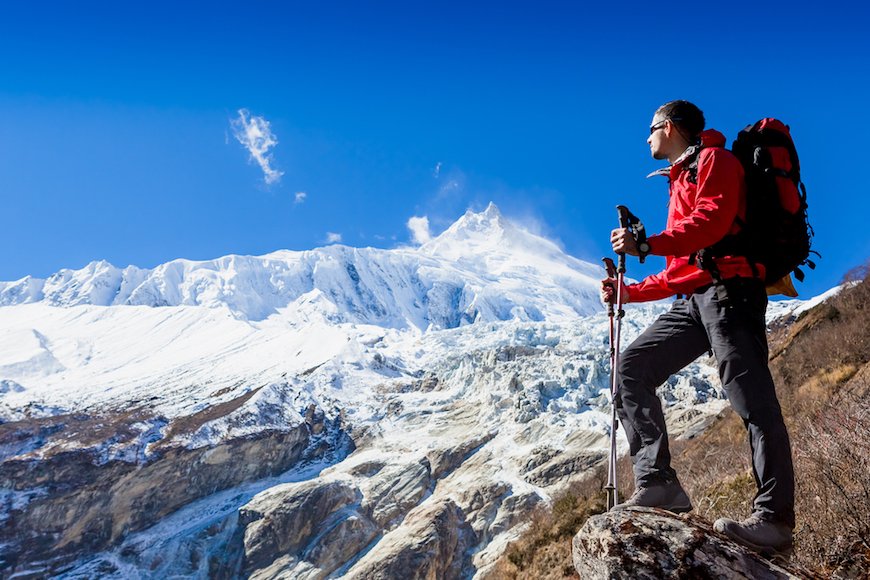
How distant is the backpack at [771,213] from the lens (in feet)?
11.2

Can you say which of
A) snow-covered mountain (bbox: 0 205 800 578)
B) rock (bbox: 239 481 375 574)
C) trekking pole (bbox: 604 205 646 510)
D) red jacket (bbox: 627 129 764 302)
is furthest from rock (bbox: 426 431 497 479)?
red jacket (bbox: 627 129 764 302)

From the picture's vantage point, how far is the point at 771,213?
11.2 feet

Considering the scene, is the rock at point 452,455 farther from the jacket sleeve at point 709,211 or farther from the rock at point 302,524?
the jacket sleeve at point 709,211

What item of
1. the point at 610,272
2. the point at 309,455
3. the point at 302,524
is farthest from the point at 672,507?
the point at 309,455

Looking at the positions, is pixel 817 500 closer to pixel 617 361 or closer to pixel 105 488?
pixel 617 361

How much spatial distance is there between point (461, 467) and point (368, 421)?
1222 inches

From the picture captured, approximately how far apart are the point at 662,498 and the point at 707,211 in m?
1.71

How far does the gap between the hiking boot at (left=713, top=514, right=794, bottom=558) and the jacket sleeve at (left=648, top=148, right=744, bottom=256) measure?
4.94 feet

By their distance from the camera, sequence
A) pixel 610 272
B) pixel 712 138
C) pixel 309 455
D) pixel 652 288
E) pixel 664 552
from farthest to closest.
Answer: pixel 309 455
pixel 610 272
pixel 652 288
pixel 712 138
pixel 664 552

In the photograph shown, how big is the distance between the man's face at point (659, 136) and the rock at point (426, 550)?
186 ft

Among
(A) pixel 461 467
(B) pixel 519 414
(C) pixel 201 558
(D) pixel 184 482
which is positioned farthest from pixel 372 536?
(D) pixel 184 482

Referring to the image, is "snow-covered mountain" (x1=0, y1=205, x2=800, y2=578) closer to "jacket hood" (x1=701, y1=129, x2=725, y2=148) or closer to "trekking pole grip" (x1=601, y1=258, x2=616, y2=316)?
"trekking pole grip" (x1=601, y1=258, x2=616, y2=316)

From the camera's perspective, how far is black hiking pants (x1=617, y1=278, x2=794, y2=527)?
3.20m

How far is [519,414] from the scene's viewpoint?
295ft
